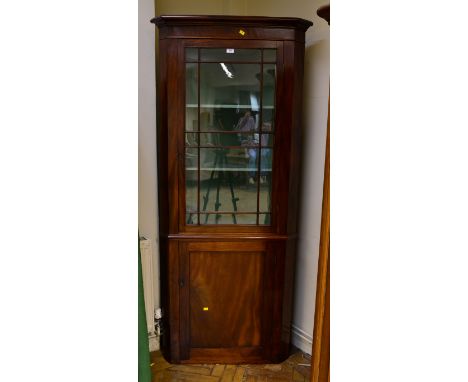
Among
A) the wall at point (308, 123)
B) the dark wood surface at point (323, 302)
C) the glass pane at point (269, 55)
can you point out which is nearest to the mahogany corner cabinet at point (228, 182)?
the glass pane at point (269, 55)

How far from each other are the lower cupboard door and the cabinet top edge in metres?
1.05

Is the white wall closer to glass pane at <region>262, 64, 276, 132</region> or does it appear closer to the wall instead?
the wall

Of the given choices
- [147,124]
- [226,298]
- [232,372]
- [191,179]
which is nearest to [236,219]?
[191,179]

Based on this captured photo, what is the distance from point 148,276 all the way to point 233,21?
134cm

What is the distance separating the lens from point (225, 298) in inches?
88.0

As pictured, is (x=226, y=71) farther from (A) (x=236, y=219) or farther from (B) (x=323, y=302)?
(B) (x=323, y=302)

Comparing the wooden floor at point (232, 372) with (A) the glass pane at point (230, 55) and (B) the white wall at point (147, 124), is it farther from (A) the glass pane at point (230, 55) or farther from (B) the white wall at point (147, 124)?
(A) the glass pane at point (230, 55)

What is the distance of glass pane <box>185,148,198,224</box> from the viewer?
215 centimetres

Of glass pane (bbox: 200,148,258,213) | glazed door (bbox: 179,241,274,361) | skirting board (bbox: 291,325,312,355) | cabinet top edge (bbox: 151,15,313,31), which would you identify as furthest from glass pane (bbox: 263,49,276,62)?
skirting board (bbox: 291,325,312,355)
